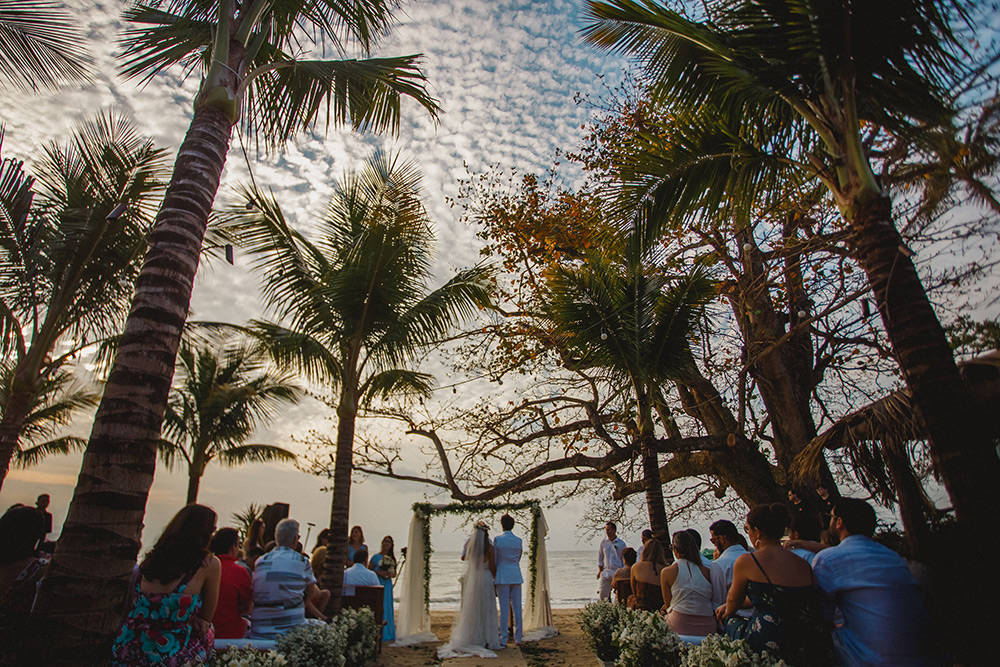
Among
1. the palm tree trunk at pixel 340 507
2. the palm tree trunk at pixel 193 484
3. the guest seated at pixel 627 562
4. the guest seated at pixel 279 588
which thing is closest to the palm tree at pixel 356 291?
the palm tree trunk at pixel 340 507

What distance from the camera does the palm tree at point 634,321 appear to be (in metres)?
7.52

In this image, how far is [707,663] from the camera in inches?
131

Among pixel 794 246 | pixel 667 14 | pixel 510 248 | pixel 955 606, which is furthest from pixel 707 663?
pixel 510 248

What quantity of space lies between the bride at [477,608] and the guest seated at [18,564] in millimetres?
6805

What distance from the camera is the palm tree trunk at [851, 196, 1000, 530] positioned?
2910 mm

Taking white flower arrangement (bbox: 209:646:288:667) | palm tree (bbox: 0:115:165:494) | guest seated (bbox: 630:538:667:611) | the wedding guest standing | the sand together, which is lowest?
the sand

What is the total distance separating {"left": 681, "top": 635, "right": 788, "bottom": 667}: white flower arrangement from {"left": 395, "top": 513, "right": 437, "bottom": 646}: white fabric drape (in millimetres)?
8085

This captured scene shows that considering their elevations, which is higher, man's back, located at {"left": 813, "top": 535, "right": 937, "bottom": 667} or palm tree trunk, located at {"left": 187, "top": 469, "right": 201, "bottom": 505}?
palm tree trunk, located at {"left": 187, "top": 469, "right": 201, "bottom": 505}

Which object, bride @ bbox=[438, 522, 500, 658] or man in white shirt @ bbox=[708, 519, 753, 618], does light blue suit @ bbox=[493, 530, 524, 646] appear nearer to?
bride @ bbox=[438, 522, 500, 658]

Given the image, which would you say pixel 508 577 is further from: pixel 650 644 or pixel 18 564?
pixel 18 564

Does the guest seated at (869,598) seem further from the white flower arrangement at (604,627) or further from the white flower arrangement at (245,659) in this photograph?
the white flower arrangement at (245,659)

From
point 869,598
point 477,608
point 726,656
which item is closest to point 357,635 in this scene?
point 477,608

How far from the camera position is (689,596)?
16.0 feet

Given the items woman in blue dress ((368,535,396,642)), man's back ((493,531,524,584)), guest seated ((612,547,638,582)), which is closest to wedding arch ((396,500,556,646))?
woman in blue dress ((368,535,396,642))
